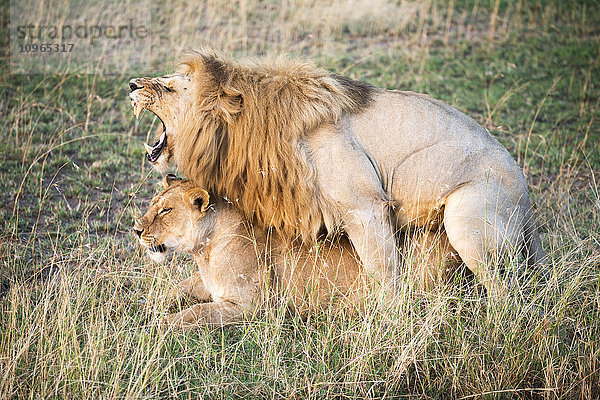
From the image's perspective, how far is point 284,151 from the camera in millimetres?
3854

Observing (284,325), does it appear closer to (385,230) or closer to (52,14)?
(385,230)

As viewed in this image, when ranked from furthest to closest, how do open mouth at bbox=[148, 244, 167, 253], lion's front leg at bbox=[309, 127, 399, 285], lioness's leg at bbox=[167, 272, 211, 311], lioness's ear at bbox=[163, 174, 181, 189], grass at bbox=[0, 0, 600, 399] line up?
lioness's leg at bbox=[167, 272, 211, 311]
lioness's ear at bbox=[163, 174, 181, 189]
open mouth at bbox=[148, 244, 167, 253]
lion's front leg at bbox=[309, 127, 399, 285]
grass at bbox=[0, 0, 600, 399]

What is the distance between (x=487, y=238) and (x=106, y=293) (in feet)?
7.07

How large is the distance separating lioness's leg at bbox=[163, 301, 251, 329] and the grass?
0.22 feet

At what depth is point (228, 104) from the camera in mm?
3889

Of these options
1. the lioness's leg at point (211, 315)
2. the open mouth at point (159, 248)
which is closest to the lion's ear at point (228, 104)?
the open mouth at point (159, 248)

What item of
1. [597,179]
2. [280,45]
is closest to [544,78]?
[597,179]

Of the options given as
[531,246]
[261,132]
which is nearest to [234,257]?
[261,132]

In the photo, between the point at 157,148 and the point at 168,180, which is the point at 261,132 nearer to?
the point at 157,148

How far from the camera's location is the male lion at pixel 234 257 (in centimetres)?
401

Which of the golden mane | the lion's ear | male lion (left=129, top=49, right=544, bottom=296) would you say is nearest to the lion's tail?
male lion (left=129, top=49, right=544, bottom=296)

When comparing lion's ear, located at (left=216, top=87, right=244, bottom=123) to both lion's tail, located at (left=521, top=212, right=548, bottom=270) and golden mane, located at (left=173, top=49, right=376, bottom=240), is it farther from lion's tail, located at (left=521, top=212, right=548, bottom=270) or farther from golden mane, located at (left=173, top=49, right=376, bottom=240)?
lion's tail, located at (left=521, top=212, right=548, bottom=270)

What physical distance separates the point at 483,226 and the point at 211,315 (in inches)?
61.6

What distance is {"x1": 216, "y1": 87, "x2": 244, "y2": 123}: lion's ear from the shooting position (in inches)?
153
